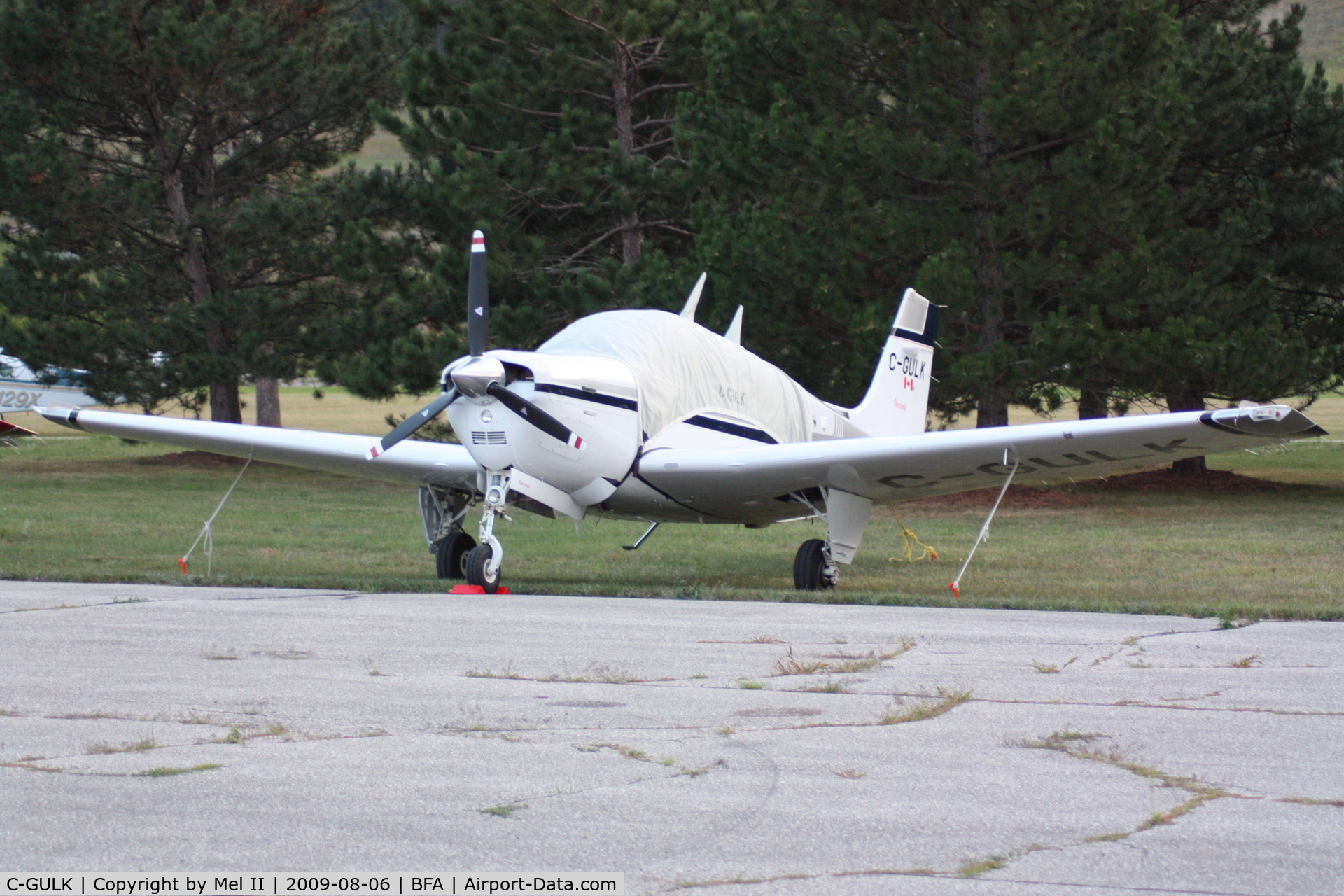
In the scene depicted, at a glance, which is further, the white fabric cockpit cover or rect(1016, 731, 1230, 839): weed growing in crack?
the white fabric cockpit cover

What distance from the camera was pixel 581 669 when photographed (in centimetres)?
739

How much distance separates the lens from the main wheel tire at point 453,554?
13523 millimetres

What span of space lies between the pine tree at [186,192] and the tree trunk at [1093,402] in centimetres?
1384

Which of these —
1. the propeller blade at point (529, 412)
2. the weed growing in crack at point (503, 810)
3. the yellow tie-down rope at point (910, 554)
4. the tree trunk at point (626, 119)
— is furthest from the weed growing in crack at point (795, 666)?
the tree trunk at point (626, 119)

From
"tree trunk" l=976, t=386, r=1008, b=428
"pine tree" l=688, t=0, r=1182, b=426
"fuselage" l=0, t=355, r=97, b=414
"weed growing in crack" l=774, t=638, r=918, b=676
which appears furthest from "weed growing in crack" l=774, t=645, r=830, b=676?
"fuselage" l=0, t=355, r=97, b=414

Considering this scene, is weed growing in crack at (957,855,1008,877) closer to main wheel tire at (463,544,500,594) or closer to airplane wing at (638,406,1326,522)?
airplane wing at (638,406,1326,522)

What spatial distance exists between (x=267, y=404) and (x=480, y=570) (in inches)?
1128

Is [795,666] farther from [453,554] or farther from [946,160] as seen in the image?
[946,160]

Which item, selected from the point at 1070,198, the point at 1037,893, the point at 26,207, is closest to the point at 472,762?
the point at 1037,893

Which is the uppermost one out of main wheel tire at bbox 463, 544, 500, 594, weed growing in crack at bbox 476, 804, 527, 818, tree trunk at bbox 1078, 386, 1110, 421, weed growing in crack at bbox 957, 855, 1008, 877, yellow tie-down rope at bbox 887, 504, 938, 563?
tree trunk at bbox 1078, 386, 1110, 421

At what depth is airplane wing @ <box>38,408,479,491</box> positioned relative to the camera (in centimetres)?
1369

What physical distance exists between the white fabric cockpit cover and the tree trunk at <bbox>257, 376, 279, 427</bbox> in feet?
85.4

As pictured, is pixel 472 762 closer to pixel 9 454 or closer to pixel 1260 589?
pixel 1260 589

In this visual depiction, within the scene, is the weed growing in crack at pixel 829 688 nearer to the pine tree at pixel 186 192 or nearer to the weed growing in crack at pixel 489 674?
the weed growing in crack at pixel 489 674
